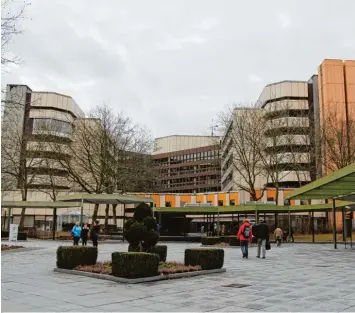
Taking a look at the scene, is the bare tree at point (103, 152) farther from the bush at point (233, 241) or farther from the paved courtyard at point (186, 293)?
the paved courtyard at point (186, 293)

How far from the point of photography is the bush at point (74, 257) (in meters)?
13.3

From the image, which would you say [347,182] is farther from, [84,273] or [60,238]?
[60,238]

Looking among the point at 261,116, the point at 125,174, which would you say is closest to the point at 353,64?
the point at 261,116

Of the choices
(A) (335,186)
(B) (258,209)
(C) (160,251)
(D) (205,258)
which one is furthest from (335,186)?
(B) (258,209)

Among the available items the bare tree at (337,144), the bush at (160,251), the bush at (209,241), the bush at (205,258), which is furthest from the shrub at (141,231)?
the bare tree at (337,144)

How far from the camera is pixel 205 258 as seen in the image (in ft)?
44.1

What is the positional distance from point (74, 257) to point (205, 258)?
4154 millimetres

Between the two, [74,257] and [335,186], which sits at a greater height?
[335,186]

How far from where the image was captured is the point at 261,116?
44844 mm

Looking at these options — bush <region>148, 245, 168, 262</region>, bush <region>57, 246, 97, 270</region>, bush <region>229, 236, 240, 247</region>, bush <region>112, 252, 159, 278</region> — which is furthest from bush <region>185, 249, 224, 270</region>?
bush <region>229, 236, 240, 247</region>

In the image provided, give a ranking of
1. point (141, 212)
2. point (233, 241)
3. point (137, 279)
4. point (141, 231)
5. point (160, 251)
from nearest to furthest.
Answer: point (137, 279) < point (141, 231) < point (141, 212) < point (160, 251) < point (233, 241)

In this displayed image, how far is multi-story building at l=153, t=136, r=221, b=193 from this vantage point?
11638 centimetres

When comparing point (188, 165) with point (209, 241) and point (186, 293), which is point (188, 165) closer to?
point (209, 241)

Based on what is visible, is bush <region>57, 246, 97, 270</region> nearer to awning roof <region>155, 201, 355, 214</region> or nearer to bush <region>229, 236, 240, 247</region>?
bush <region>229, 236, 240, 247</region>
